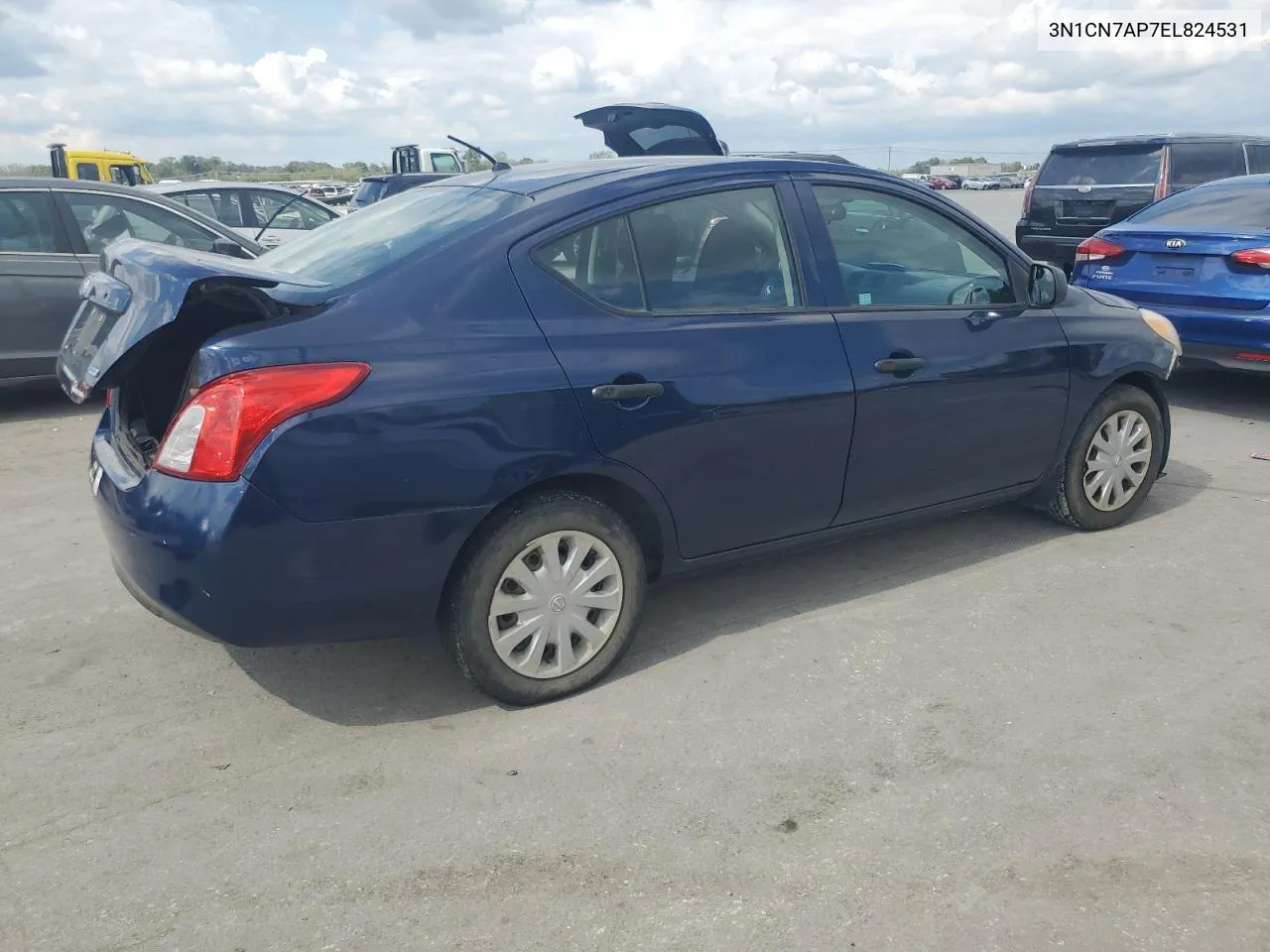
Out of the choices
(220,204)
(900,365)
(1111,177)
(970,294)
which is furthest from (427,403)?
(220,204)

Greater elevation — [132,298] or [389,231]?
[389,231]

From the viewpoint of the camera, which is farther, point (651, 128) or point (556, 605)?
point (651, 128)

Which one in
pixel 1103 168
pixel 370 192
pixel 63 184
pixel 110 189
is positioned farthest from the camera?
pixel 370 192

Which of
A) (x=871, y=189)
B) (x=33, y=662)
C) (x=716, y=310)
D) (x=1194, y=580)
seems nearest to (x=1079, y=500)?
(x=1194, y=580)

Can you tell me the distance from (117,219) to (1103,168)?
29.6 ft

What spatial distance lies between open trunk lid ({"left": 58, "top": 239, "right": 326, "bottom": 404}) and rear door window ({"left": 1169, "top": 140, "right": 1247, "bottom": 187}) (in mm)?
9924

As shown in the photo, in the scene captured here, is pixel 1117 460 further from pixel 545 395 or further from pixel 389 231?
pixel 389 231

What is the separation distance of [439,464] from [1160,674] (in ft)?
8.06

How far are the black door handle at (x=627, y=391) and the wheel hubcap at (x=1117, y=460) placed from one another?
2.39 meters

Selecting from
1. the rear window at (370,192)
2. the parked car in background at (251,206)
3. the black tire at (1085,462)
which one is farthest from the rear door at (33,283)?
the rear window at (370,192)

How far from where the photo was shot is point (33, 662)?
371 centimetres

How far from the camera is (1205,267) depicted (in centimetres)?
691

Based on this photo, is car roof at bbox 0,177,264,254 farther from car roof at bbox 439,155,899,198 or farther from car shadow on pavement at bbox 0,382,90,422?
car roof at bbox 439,155,899,198

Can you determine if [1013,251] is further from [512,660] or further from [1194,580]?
[512,660]
